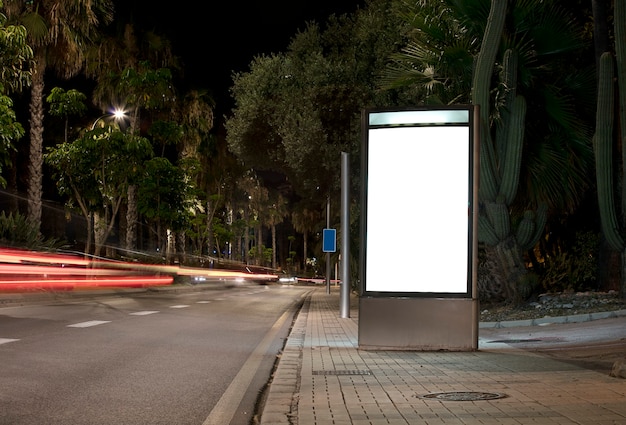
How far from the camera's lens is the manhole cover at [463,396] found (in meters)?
7.74

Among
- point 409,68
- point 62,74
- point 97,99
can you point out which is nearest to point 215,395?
point 409,68

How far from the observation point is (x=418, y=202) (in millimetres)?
12656

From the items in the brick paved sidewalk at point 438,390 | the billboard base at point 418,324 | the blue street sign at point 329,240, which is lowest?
the brick paved sidewalk at point 438,390

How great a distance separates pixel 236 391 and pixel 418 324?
4040mm

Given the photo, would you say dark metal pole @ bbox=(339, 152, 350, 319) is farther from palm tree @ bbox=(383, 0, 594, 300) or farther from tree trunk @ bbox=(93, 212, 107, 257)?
tree trunk @ bbox=(93, 212, 107, 257)

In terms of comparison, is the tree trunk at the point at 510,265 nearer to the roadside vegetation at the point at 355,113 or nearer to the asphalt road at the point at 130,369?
the roadside vegetation at the point at 355,113

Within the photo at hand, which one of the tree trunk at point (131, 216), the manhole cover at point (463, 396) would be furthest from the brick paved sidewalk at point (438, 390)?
the tree trunk at point (131, 216)

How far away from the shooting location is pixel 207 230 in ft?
252

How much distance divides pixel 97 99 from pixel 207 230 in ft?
113

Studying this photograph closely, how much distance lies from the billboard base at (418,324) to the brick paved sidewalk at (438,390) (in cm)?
21

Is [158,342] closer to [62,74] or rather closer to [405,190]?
[405,190]

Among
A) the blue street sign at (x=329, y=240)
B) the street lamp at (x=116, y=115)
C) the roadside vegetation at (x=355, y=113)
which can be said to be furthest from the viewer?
the street lamp at (x=116, y=115)

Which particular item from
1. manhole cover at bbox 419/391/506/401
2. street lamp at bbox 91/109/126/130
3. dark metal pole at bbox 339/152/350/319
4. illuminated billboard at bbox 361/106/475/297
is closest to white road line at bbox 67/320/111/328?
dark metal pole at bbox 339/152/350/319

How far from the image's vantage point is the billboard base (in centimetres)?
1230
